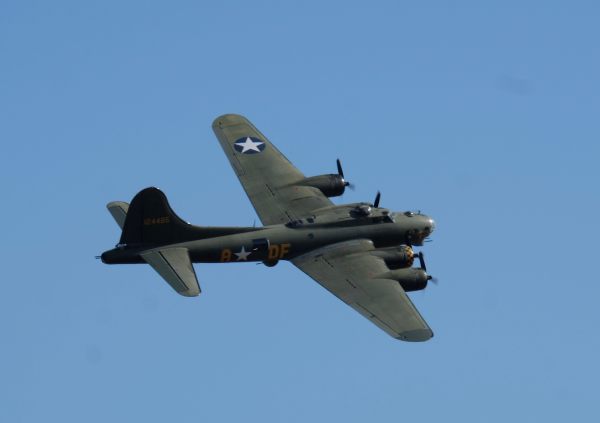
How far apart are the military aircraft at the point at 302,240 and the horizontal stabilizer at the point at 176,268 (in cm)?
5

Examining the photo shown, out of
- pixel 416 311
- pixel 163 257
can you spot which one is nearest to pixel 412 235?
pixel 416 311

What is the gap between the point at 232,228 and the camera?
274ft

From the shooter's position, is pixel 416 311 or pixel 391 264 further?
pixel 391 264

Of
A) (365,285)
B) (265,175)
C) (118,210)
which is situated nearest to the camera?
(365,285)

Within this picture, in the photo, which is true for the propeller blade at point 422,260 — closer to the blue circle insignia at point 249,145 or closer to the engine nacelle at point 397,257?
the engine nacelle at point 397,257

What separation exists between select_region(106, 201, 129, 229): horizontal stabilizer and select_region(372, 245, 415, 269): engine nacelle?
13859 millimetres

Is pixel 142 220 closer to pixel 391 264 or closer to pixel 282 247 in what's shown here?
pixel 282 247

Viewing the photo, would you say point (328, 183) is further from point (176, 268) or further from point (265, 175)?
point (176, 268)

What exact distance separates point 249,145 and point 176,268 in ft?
51.6

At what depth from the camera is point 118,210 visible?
→ 8419cm

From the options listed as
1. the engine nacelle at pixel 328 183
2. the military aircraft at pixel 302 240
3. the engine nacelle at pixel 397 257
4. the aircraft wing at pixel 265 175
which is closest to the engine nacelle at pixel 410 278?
the military aircraft at pixel 302 240

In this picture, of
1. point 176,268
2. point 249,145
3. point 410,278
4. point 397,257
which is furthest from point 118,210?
point 410,278

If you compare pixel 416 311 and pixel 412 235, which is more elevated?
pixel 412 235

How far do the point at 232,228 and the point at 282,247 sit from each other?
2.95 meters
